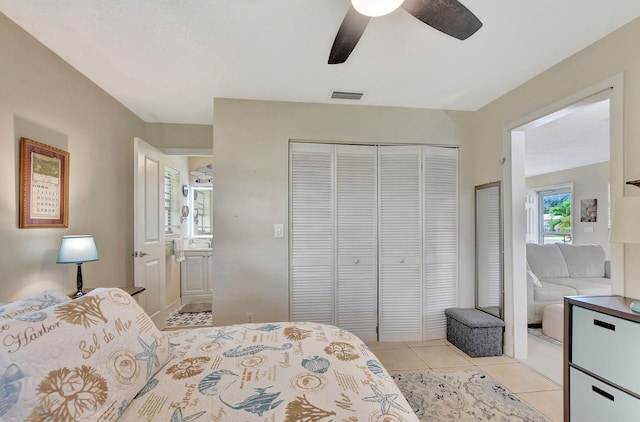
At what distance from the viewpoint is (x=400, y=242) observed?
311 centimetres

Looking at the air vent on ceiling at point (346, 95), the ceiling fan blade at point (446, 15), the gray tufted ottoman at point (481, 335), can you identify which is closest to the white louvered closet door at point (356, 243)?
the air vent on ceiling at point (346, 95)

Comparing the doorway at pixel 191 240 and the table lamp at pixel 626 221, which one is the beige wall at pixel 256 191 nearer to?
the doorway at pixel 191 240

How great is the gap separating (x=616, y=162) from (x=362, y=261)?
6.68 ft

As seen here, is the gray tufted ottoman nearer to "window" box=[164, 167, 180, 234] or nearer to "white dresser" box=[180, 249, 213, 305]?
"white dresser" box=[180, 249, 213, 305]

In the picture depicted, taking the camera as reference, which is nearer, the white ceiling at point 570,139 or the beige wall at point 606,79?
the beige wall at point 606,79

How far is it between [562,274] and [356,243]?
318 cm

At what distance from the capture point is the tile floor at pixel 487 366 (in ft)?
6.91

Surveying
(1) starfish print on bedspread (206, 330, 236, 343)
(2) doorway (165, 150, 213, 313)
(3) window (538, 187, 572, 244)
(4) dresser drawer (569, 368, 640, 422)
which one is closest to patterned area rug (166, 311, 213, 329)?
(2) doorway (165, 150, 213, 313)

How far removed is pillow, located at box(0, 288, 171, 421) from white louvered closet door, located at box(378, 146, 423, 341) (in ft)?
7.70

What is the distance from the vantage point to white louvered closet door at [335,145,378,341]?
9.97 ft

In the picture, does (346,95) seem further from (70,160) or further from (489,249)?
(70,160)

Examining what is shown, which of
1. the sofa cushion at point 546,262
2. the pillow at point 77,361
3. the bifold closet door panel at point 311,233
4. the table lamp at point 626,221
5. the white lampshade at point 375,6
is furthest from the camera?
the sofa cushion at point 546,262

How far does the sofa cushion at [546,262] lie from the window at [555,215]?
3.01 m

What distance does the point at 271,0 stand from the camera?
1.59 m
